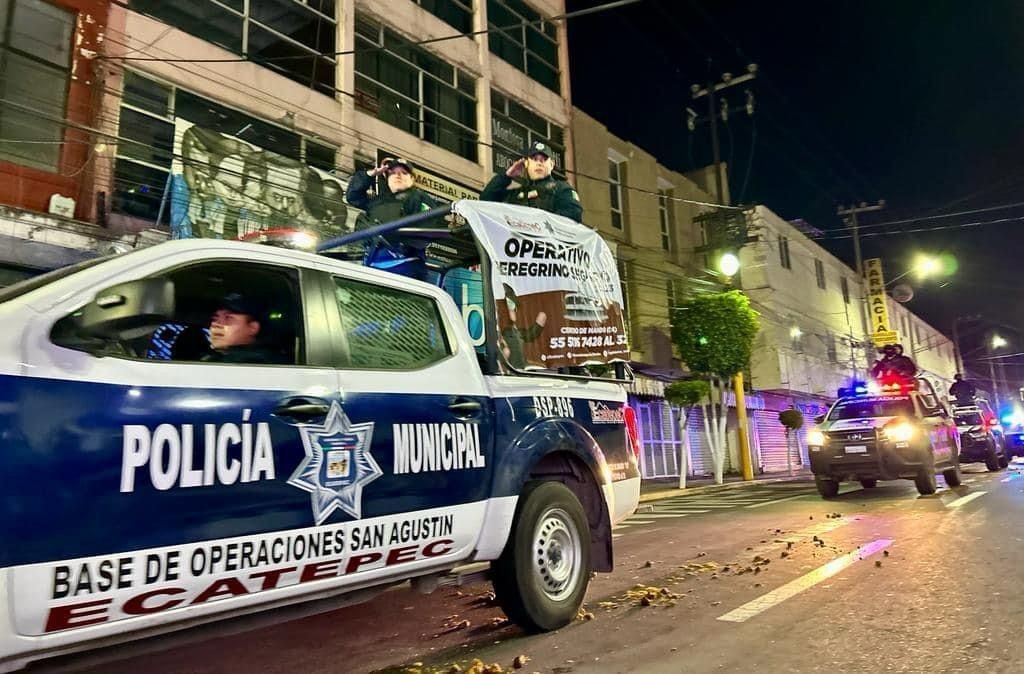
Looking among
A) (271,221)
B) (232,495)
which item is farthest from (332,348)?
(271,221)

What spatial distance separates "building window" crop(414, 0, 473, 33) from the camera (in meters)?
17.5

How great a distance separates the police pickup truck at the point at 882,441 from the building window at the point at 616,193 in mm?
11793

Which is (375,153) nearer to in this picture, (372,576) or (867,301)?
(372,576)

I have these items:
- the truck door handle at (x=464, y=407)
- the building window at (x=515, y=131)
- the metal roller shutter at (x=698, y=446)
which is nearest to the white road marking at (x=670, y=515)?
the truck door handle at (x=464, y=407)

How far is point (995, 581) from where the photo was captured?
5234 mm

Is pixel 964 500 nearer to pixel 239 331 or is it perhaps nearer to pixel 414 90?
pixel 239 331

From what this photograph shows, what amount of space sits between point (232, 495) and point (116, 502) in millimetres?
411

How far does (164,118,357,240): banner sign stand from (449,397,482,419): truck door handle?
7.11 m

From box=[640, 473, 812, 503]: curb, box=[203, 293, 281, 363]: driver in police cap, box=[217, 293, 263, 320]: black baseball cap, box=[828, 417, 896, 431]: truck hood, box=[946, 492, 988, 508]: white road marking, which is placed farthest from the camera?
box=[640, 473, 812, 503]: curb

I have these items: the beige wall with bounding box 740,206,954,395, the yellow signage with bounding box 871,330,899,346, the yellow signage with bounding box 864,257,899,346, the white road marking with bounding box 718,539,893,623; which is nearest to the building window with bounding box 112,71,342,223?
the white road marking with bounding box 718,539,893,623

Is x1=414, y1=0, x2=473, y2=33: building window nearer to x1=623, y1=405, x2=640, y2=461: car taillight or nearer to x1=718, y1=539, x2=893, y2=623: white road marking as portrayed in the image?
x1=623, y1=405, x2=640, y2=461: car taillight

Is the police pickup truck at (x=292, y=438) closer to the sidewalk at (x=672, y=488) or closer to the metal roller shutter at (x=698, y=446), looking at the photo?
the sidewalk at (x=672, y=488)

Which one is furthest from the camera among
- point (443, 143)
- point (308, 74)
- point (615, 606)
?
point (443, 143)

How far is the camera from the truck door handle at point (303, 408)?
2912mm
